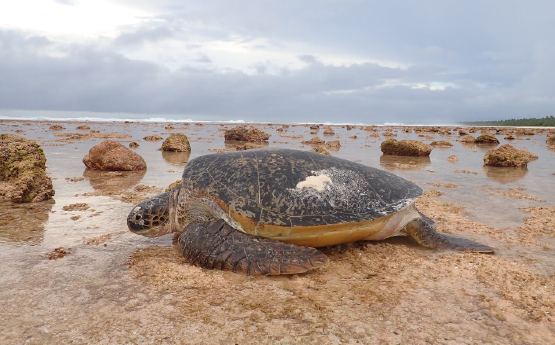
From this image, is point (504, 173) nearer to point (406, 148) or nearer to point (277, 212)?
point (406, 148)

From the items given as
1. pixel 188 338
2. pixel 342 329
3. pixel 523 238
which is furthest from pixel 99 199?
pixel 523 238

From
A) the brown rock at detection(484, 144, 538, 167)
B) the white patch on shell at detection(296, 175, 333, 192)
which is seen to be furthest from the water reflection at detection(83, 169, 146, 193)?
the brown rock at detection(484, 144, 538, 167)

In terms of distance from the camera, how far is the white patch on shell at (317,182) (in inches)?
183

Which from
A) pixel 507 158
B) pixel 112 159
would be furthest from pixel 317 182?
pixel 507 158

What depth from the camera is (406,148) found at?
58.2 ft

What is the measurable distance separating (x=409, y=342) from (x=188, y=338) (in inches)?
65.8

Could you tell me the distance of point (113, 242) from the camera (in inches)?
192

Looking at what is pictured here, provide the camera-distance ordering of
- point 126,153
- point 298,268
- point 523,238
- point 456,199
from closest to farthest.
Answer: point 298,268 → point 523,238 → point 456,199 → point 126,153

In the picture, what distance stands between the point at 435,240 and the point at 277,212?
2.31 metres

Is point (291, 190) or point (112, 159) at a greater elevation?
point (291, 190)

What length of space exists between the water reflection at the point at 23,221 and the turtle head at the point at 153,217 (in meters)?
1.28

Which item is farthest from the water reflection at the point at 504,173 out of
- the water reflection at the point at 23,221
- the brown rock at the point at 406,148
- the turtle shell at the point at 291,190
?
the water reflection at the point at 23,221

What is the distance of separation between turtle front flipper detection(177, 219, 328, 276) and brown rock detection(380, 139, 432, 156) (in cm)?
1485

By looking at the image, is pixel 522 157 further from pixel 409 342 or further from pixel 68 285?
pixel 68 285
